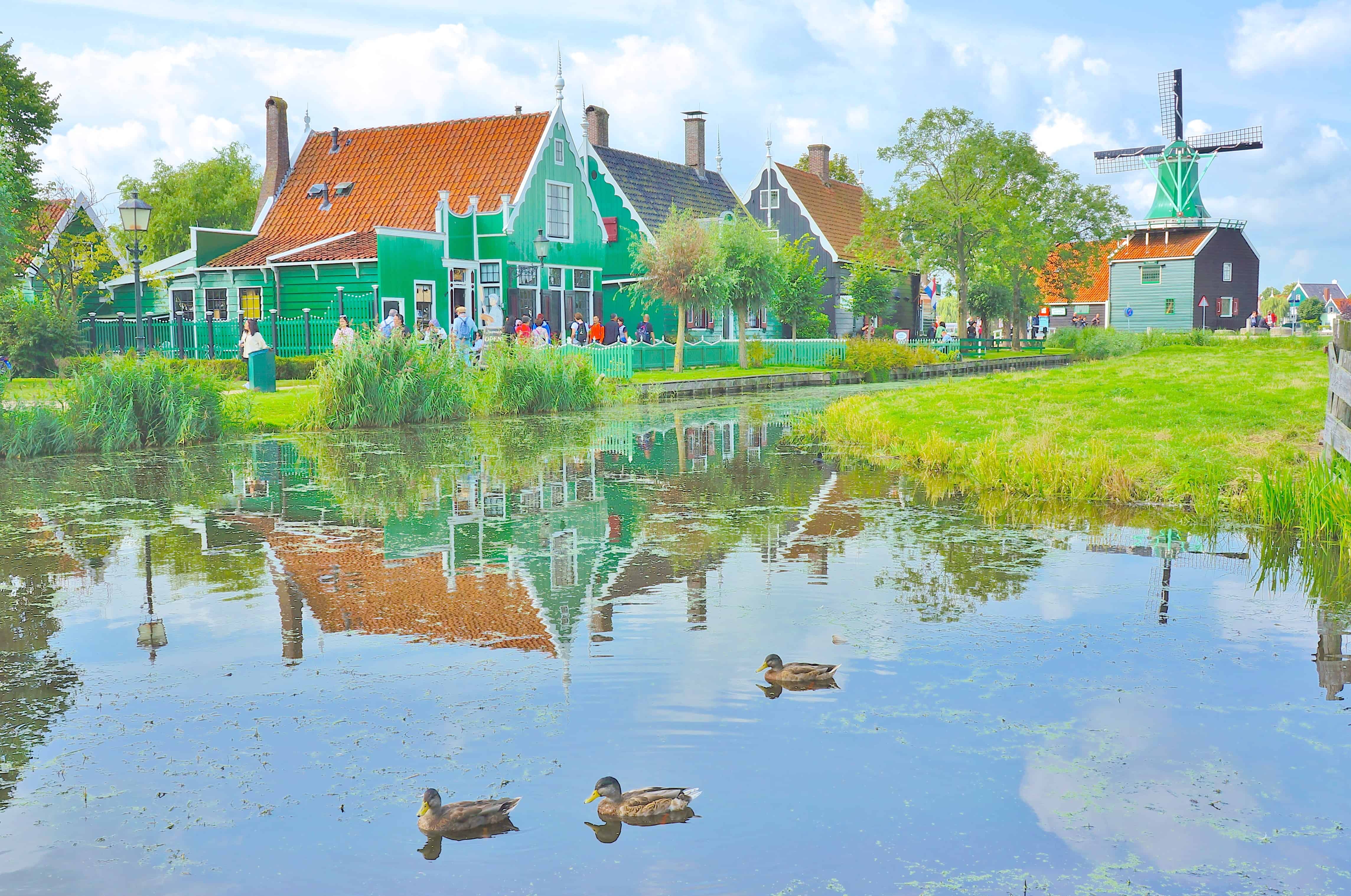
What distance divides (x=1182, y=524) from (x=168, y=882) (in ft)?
30.0

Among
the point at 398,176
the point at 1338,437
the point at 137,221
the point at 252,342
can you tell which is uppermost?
the point at 398,176

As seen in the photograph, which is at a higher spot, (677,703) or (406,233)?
(406,233)

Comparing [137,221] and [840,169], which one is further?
[840,169]

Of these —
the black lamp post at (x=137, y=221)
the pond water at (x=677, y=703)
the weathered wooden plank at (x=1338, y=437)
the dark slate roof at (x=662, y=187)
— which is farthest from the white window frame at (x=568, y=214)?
the weathered wooden plank at (x=1338, y=437)

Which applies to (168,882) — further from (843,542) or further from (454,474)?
(454,474)

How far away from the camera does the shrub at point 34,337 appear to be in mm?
30594

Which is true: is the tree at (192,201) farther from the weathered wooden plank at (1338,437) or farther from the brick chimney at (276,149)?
the weathered wooden plank at (1338,437)

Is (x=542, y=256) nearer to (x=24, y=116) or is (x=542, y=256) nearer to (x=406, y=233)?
(x=406, y=233)

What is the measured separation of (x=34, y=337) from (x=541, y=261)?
1384cm

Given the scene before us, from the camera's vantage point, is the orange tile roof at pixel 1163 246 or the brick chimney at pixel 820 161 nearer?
the brick chimney at pixel 820 161

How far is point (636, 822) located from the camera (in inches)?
179

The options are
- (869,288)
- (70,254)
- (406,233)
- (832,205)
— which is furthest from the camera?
(832,205)

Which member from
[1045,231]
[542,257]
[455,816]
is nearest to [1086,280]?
[1045,231]

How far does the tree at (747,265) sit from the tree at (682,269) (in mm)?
473
